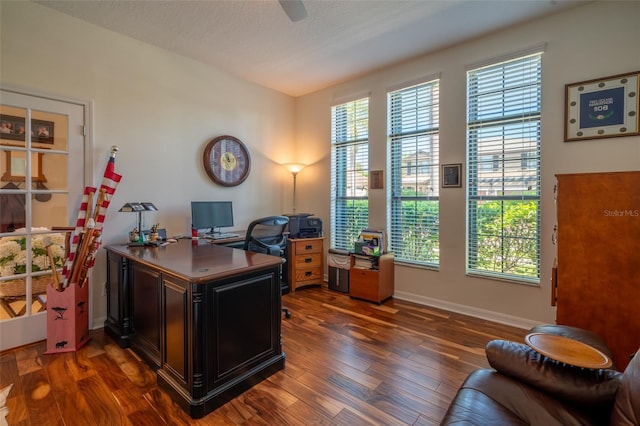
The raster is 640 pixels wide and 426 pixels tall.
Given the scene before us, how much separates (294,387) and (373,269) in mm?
1856

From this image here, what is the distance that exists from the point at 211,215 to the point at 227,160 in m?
0.81

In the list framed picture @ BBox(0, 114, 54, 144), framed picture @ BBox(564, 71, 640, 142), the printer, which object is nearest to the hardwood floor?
the printer

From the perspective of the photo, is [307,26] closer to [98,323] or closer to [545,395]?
[545,395]

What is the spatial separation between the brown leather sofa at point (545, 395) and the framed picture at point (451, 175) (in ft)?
7.32

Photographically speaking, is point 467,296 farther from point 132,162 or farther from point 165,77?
point 165,77

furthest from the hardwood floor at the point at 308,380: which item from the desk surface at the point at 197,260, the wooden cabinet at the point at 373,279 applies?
the desk surface at the point at 197,260

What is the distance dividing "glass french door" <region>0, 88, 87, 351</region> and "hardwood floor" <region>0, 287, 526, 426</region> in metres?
0.33

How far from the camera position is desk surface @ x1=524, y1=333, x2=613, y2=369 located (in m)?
1.15

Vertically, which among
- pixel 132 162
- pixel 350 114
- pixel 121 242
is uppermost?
pixel 350 114

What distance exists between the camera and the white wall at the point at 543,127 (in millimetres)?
2473

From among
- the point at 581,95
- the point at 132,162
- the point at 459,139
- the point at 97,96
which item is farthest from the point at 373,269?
the point at 97,96

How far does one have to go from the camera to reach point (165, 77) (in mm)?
3322

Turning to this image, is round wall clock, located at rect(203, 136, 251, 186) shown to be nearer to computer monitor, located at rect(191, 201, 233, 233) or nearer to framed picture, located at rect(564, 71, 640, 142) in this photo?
computer monitor, located at rect(191, 201, 233, 233)

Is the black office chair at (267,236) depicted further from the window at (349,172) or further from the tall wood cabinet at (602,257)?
the tall wood cabinet at (602,257)
